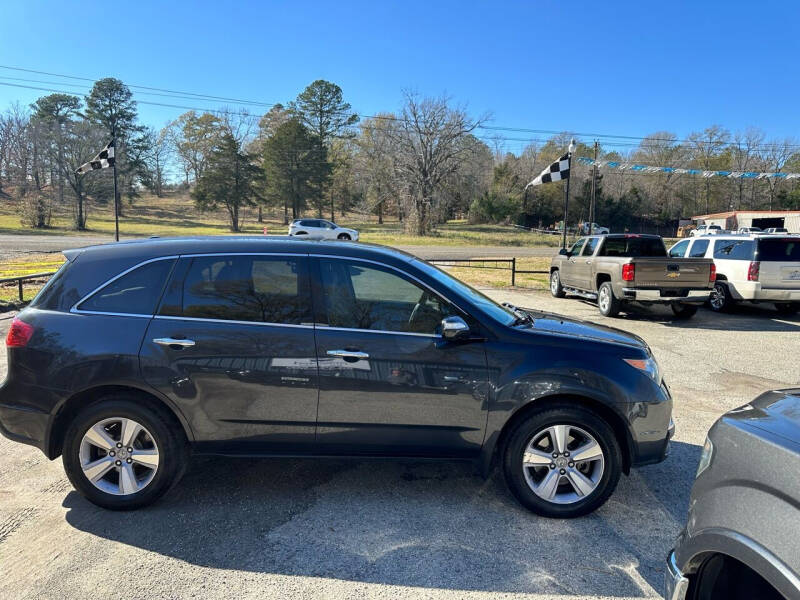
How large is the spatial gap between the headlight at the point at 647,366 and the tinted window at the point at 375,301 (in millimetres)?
1241

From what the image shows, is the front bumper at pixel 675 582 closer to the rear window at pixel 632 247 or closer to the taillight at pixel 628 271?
the taillight at pixel 628 271

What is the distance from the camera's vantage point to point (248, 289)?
11.0 feet

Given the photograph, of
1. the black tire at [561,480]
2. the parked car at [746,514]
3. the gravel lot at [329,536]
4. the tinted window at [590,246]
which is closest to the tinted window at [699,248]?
the tinted window at [590,246]

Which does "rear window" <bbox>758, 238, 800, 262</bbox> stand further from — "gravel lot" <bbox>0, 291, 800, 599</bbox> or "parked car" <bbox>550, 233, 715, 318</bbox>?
"gravel lot" <bbox>0, 291, 800, 599</bbox>

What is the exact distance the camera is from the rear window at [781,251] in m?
10.3

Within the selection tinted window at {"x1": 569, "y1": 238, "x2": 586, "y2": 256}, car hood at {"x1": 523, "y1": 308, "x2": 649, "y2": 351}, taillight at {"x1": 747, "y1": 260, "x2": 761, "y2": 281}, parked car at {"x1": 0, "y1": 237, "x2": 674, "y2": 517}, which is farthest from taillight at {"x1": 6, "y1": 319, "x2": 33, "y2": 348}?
taillight at {"x1": 747, "y1": 260, "x2": 761, "y2": 281}

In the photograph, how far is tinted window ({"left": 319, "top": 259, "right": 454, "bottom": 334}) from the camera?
3295 mm

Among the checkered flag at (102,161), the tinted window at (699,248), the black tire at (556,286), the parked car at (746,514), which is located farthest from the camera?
the checkered flag at (102,161)

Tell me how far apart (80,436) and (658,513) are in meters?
3.79

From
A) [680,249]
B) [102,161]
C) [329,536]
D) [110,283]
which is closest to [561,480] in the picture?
[329,536]

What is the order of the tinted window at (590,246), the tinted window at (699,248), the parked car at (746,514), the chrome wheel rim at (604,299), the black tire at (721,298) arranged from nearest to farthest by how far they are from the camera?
the parked car at (746,514) < the chrome wheel rim at (604,299) < the black tire at (721,298) < the tinted window at (590,246) < the tinted window at (699,248)

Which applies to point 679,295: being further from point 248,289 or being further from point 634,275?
point 248,289

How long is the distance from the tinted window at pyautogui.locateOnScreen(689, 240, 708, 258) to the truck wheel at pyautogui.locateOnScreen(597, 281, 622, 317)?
3260mm

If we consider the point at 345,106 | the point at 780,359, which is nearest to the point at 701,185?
the point at 345,106
